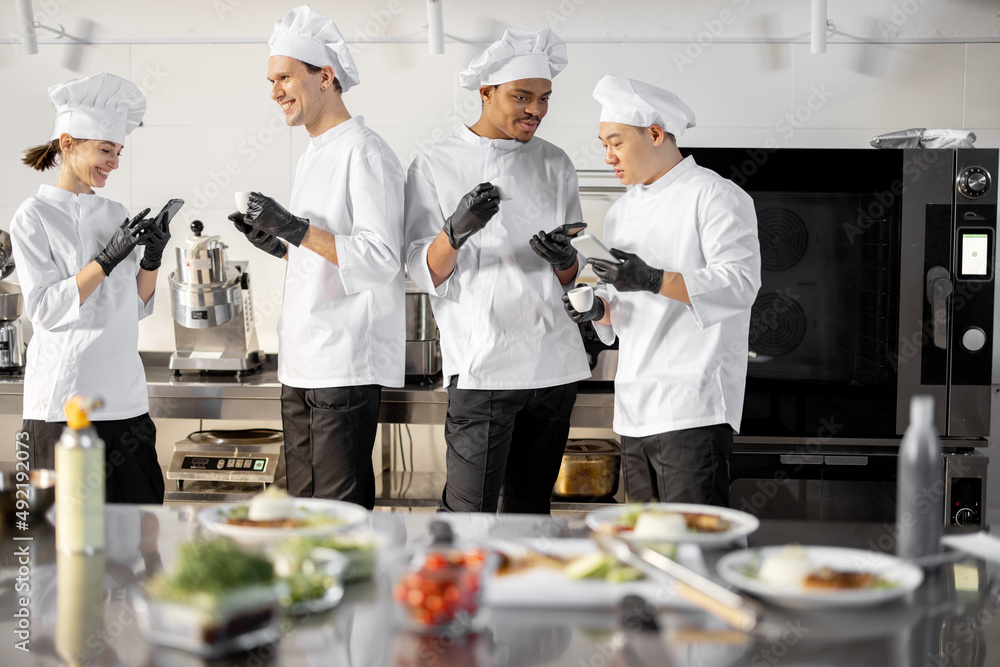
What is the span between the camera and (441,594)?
0.93 m

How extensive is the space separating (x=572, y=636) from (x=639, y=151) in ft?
4.30

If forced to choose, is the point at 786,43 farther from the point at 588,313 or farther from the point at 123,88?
the point at 123,88

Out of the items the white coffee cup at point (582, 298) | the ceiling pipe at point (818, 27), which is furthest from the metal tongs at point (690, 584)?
the ceiling pipe at point (818, 27)

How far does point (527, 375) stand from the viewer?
2.13 meters

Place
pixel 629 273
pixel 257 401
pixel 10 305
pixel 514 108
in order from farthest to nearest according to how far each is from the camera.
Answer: pixel 10 305 → pixel 257 401 → pixel 514 108 → pixel 629 273

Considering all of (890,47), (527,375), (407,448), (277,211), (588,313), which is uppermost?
(890,47)

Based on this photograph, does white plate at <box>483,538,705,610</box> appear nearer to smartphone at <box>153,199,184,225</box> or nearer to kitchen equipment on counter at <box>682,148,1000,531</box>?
smartphone at <box>153,199,184,225</box>

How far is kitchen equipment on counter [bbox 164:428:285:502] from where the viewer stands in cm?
277

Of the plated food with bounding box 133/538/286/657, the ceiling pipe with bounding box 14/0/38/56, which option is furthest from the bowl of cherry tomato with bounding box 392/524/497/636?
the ceiling pipe with bounding box 14/0/38/56

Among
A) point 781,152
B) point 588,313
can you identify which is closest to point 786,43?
point 781,152

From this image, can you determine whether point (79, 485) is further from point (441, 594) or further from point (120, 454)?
point (120, 454)

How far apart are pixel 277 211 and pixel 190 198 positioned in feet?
4.86

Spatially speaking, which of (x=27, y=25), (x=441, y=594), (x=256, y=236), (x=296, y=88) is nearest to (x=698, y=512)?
(x=441, y=594)

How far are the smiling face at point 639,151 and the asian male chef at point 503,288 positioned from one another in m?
0.22
